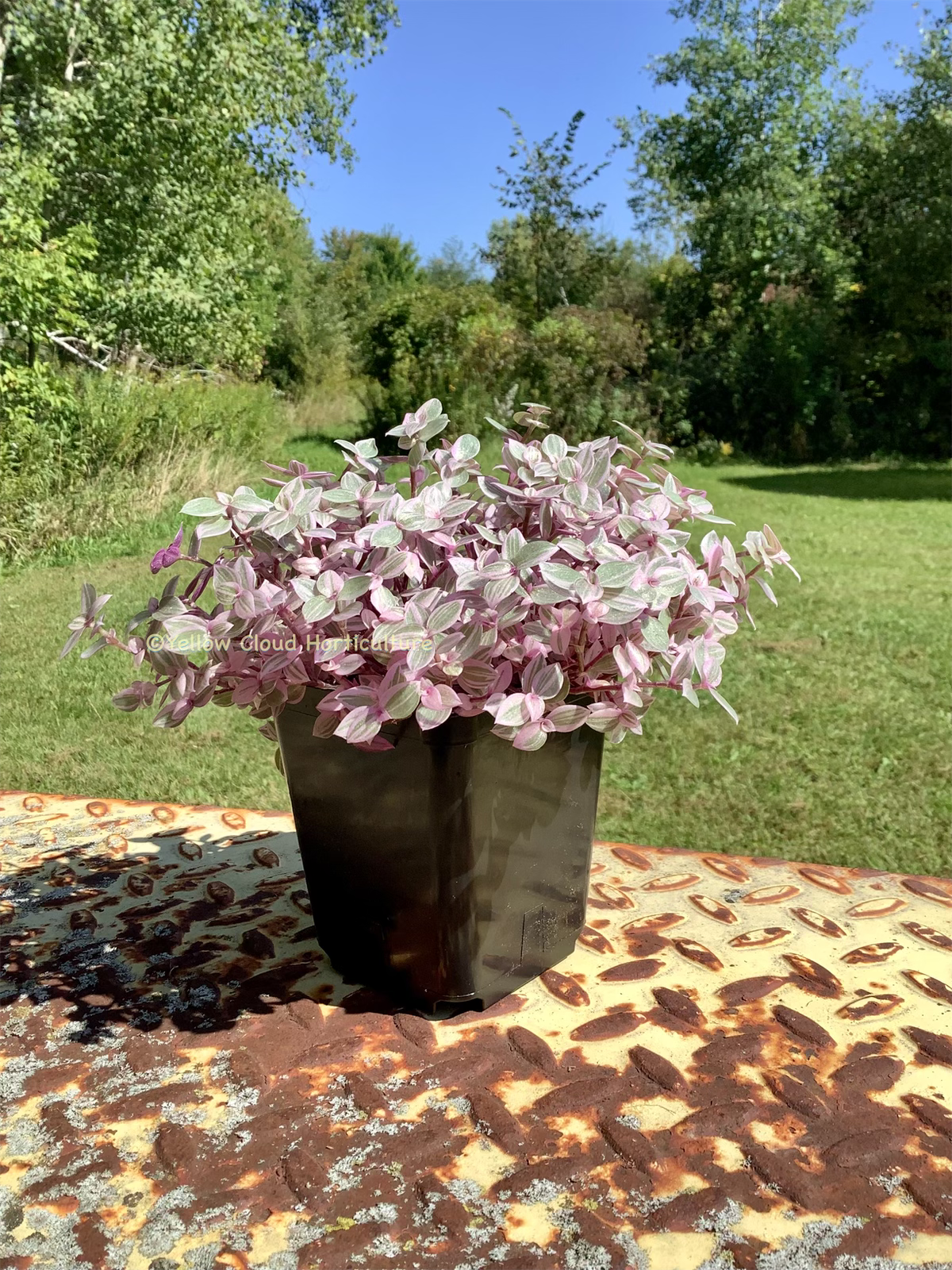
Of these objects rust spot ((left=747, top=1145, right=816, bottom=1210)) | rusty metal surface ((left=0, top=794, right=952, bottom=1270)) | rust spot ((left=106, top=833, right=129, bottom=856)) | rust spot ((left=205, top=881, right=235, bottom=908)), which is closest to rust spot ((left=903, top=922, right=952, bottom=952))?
rusty metal surface ((left=0, top=794, right=952, bottom=1270))

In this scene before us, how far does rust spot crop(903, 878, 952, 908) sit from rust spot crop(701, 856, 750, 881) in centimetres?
31

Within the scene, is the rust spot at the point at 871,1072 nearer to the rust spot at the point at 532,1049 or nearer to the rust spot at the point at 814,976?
the rust spot at the point at 814,976

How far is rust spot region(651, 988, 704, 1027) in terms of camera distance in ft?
5.00

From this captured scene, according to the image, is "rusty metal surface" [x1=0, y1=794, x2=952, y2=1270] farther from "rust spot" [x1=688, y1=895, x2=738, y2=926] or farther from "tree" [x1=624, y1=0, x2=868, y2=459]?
"tree" [x1=624, y1=0, x2=868, y2=459]

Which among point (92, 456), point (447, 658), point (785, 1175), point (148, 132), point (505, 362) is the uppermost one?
point (148, 132)

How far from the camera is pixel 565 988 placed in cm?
161

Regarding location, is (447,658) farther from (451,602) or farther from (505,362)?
(505,362)

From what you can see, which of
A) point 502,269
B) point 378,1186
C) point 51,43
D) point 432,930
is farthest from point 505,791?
point 502,269

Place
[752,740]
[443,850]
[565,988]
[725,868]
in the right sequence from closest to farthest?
[443,850] → [565,988] → [725,868] → [752,740]

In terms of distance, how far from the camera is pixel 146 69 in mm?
9188

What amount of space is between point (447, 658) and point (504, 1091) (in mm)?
629

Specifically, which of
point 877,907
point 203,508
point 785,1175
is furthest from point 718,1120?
point 203,508

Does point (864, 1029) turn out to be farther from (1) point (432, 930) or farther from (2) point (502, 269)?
(2) point (502, 269)

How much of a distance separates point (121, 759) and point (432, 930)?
2415mm
